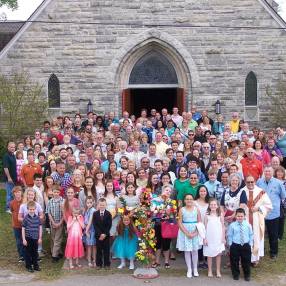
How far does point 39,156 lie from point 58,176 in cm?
129

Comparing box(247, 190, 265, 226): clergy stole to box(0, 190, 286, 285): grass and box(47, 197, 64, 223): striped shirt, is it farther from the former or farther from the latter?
box(47, 197, 64, 223): striped shirt

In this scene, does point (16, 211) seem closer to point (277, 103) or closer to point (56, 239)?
point (56, 239)

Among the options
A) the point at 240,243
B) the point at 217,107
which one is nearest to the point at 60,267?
the point at 240,243

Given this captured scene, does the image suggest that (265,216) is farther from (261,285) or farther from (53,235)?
(53,235)

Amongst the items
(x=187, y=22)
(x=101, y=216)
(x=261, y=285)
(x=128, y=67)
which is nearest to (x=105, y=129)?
(x=128, y=67)

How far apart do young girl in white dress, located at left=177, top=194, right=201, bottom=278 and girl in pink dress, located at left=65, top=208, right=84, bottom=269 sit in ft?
5.91

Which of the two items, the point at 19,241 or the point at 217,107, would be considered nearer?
the point at 19,241

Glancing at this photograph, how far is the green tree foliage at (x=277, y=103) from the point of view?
56.4 feet

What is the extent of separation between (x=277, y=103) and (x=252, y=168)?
682cm

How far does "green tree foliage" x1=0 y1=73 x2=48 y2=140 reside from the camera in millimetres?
16469

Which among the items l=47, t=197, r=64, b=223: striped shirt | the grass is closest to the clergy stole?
the grass

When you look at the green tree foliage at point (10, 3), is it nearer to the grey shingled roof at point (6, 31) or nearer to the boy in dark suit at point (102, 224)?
the grey shingled roof at point (6, 31)

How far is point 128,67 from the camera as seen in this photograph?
17891 mm

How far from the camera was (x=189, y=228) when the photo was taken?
907cm
